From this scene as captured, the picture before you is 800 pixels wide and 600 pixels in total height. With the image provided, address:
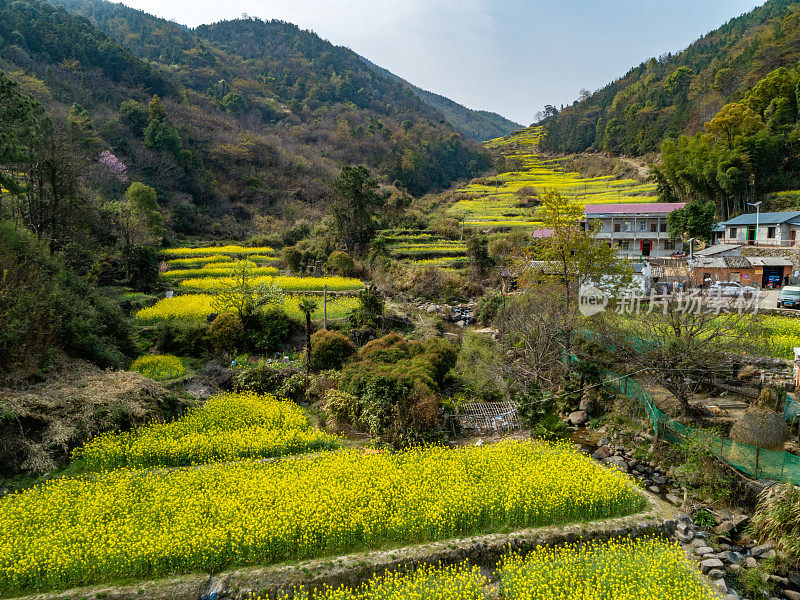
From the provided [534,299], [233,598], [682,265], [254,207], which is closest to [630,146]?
[682,265]

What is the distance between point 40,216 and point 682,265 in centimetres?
4010

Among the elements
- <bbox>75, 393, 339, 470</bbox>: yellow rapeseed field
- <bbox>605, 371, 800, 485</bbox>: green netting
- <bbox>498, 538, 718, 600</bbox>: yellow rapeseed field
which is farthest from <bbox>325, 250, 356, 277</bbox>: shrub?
<bbox>498, 538, 718, 600</bbox>: yellow rapeseed field

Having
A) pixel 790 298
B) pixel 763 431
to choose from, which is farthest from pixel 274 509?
pixel 790 298

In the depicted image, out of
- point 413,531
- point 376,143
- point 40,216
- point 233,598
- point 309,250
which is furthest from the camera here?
point 376,143

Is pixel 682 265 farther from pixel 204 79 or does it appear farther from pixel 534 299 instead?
pixel 204 79

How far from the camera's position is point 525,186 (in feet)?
229

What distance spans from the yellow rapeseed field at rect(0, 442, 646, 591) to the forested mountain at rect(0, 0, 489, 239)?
2375 centimetres

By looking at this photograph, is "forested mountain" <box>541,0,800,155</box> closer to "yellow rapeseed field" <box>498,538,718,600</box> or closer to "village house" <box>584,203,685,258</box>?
"village house" <box>584,203,685,258</box>

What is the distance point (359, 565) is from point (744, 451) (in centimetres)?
852

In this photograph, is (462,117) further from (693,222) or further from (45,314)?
(45,314)

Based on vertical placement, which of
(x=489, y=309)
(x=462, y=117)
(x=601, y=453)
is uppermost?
(x=462, y=117)

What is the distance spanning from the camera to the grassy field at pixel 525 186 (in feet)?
173

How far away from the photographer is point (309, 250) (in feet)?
110

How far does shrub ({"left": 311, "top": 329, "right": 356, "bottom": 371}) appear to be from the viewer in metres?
16.3
